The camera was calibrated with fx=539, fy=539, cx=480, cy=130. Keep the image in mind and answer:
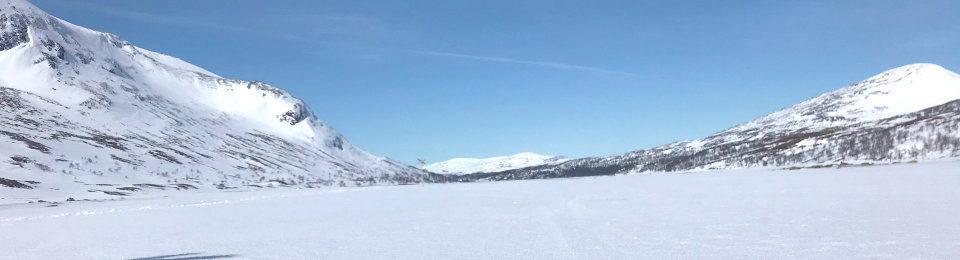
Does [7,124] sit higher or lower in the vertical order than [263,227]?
higher

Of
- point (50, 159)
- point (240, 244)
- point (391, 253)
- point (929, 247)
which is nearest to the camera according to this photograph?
point (929, 247)

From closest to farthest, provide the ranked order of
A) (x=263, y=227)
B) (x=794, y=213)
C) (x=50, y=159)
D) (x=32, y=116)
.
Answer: (x=794, y=213), (x=263, y=227), (x=50, y=159), (x=32, y=116)

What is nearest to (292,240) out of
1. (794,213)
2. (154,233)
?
(154,233)

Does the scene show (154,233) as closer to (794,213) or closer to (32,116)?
(794,213)

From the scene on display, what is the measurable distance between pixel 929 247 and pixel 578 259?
7.93m

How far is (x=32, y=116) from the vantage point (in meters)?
170

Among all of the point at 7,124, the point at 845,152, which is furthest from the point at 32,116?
the point at 845,152

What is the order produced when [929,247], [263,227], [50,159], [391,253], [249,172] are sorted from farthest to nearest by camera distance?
[249,172] < [50,159] < [263,227] < [391,253] < [929,247]

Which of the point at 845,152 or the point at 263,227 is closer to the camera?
the point at 263,227

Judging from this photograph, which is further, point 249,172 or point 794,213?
point 249,172

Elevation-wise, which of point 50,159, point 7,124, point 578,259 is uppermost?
point 7,124

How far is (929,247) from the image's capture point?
12.3 m

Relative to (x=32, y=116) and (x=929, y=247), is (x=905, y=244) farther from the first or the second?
(x=32, y=116)

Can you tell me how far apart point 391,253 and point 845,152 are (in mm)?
230620
